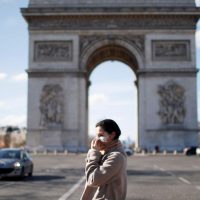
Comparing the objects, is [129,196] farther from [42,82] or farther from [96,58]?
[96,58]

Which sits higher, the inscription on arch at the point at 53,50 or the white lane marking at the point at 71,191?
the inscription on arch at the point at 53,50

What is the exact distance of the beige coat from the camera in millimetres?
3621

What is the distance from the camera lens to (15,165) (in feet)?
52.3

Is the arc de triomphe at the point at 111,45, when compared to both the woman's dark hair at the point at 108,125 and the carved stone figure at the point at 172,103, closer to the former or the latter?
the carved stone figure at the point at 172,103

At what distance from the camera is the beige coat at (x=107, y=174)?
3621 millimetres

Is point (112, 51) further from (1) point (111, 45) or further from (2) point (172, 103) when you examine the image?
(2) point (172, 103)

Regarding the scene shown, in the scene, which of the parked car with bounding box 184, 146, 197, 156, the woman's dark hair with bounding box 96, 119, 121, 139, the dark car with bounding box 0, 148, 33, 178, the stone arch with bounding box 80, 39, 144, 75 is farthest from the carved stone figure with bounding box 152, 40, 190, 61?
the woman's dark hair with bounding box 96, 119, 121, 139

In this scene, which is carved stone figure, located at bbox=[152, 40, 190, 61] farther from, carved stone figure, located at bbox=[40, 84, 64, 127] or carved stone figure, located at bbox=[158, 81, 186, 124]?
carved stone figure, located at bbox=[40, 84, 64, 127]

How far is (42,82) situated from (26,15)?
224 inches

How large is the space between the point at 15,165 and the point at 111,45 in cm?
2706

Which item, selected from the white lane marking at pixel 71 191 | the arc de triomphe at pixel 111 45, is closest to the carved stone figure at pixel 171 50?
the arc de triomphe at pixel 111 45

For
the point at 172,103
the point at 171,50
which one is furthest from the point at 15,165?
the point at 171,50

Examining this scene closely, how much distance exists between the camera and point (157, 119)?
40281 mm

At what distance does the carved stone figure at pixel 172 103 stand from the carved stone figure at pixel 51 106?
26.6ft
